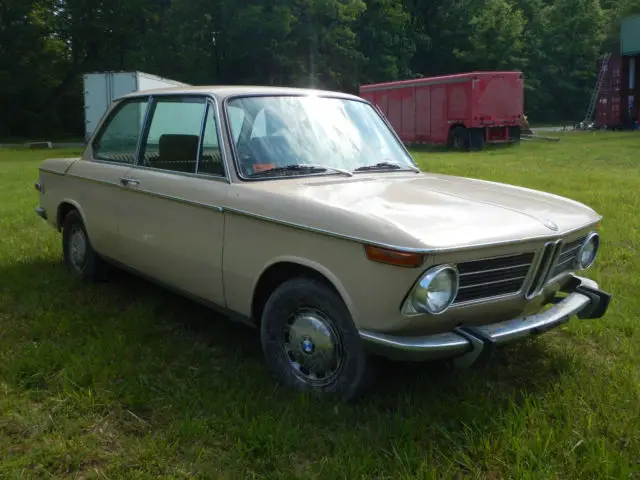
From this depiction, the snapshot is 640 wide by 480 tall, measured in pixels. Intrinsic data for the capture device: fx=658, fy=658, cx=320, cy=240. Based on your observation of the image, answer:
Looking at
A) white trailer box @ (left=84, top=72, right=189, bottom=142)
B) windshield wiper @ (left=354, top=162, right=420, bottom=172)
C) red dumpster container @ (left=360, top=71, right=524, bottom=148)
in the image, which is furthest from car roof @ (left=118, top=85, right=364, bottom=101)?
red dumpster container @ (left=360, top=71, right=524, bottom=148)

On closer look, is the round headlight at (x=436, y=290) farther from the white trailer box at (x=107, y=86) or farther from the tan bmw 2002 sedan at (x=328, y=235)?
the white trailer box at (x=107, y=86)

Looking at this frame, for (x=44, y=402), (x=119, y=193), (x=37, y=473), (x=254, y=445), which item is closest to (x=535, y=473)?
(x=254, y=445)

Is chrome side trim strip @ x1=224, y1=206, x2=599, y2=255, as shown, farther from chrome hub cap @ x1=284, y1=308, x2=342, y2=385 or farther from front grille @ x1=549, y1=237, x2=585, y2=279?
chrome hub cap @ x1=284, y1=308, x2=342, y2=385

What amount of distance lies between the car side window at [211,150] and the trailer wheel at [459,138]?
22.7 metres

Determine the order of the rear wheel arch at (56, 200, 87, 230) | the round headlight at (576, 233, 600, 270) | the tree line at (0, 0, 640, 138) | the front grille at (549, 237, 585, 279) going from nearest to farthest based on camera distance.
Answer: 1. the front grille at (549, 237, 585, 279)
2. the round headlight at (576, 233, 600, 270)
3. the rear wheel arch at (56, 200, 87, 230)
4. the tree line at (0, 0, 640, 138)

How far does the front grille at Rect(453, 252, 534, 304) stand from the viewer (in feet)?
10.1

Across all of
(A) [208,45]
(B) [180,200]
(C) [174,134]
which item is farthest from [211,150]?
(A) [208,45]

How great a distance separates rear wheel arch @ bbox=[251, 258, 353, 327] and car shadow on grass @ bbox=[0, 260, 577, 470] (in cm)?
42

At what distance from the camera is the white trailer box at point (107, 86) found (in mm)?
23906

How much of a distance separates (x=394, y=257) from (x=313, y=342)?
2.41 ft

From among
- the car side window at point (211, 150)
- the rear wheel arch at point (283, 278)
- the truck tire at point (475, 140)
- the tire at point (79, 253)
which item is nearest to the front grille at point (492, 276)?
the rear wheel arch at point (283, 278)

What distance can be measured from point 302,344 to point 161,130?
2.00m

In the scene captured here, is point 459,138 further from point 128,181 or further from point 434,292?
point 434,292

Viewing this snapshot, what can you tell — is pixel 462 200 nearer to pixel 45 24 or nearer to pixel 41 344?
pixel 41 344
